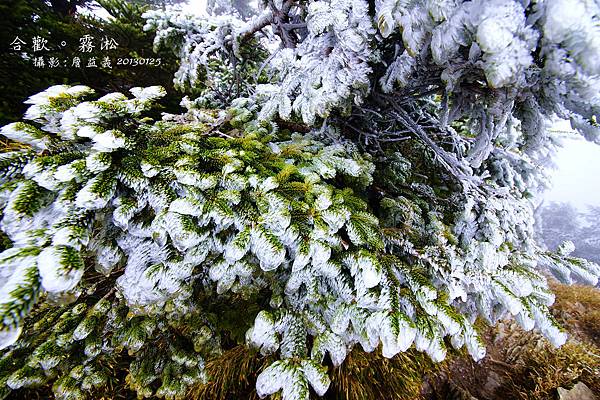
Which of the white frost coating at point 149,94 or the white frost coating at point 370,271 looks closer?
the white frost coating at point 370,271

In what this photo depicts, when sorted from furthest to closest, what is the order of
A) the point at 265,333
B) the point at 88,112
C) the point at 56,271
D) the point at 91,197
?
the point at 265,333 → the point at 88,112 → the point at 91,197 → the point at 56,271

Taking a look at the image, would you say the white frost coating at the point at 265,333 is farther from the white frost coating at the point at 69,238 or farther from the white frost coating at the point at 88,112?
the white frost coating at the point at 88,112

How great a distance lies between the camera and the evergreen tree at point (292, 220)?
70 cm

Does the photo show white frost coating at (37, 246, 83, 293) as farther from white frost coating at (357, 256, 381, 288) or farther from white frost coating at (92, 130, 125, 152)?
white frost coating at (357, 256, 381, 288)

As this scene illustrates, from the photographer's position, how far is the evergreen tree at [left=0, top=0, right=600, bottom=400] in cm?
70

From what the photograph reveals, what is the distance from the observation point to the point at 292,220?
39.7 inches

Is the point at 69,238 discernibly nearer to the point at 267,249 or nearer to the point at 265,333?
the point at 267,249

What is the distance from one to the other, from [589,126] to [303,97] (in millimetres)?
1000

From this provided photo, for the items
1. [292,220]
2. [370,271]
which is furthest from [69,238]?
[370,271]

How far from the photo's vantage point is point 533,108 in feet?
3.05

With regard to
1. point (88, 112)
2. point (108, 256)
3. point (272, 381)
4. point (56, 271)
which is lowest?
point (272, 381)

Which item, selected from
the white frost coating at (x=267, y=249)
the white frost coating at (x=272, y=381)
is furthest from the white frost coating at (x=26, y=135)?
the white frost coating at (x=272, y=381)

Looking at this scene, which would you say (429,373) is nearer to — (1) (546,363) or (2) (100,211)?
(1) (546,363)

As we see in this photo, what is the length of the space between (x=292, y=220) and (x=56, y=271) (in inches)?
26.2
